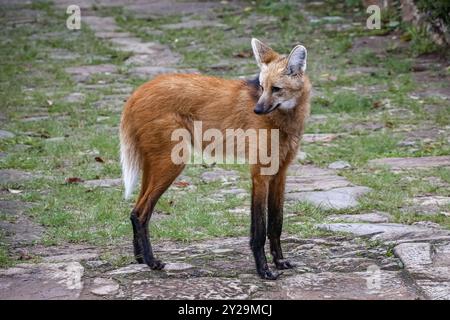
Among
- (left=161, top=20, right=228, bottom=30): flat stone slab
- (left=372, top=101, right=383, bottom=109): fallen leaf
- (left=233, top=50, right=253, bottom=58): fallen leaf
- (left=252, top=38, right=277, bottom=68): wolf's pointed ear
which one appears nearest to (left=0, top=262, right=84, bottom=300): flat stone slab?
(left=252, top=38, right=277, bottom=68): wolf's pointed ear

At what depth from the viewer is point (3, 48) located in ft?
34.1

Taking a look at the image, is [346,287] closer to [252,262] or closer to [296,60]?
[252,262]

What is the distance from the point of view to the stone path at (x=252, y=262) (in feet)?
12.4

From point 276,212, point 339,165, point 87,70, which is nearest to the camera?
point 276,212

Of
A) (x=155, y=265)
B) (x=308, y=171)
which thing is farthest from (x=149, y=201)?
(x=308, y=171)

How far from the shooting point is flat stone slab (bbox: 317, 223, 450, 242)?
4465mm

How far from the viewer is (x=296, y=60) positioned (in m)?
4.25

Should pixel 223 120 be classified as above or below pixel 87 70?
above

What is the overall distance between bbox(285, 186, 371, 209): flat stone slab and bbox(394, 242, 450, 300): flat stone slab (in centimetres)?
97

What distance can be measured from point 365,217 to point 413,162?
4.53ft
